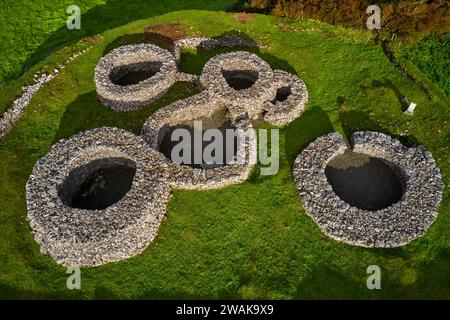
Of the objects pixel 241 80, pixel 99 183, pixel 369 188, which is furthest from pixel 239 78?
pixel 99 183

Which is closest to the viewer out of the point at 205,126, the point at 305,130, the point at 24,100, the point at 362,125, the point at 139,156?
the point at 139,156

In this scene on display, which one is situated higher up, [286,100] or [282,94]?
[286,100]

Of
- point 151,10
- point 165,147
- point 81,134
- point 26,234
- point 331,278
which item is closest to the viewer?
point 331,278

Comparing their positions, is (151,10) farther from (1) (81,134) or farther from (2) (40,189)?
(2) (40,189)

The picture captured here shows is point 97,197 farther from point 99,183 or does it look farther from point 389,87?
point 389,87

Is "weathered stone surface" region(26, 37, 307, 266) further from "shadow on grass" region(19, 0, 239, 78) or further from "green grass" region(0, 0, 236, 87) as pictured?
"green grass" region(0, 0, 236, 87)

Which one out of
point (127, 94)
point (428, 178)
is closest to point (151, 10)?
point (127, 94)

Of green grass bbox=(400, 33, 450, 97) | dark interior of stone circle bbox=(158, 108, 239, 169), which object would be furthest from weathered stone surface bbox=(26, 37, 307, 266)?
green grass bbox=(400, 33, 450, 97)
